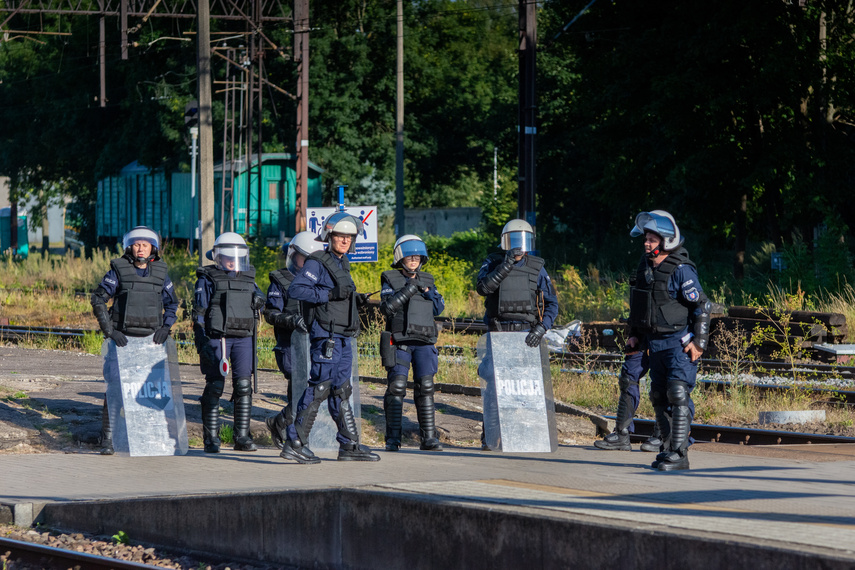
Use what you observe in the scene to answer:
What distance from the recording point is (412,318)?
9523 millimetres

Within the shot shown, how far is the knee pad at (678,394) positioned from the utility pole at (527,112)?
11715mm

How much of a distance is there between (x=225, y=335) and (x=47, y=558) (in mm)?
3218

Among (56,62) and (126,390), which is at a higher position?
(56,62)

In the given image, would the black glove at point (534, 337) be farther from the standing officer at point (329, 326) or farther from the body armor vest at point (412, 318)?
the standing officer at point (329, 326)

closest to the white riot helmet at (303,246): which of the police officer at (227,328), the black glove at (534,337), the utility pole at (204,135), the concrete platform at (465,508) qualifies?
the police officer at (227,328)

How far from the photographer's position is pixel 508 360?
980cm

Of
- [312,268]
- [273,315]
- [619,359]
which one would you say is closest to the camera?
[312,268]

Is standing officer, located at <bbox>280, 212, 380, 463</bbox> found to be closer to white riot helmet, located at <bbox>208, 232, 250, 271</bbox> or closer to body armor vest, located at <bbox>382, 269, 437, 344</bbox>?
body armor vest, located at <bbox>382, 269, 437, 344</bbox>

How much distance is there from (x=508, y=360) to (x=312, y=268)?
2150mm

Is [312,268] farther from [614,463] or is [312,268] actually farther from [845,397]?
[845,397]

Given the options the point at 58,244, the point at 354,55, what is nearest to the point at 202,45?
the point at 354,55

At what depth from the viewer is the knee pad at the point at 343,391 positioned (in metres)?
8.66

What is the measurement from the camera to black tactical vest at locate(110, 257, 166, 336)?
9.60 m

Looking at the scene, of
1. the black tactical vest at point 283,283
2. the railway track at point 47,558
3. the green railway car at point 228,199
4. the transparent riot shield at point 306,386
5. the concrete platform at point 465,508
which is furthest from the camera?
the green railway car at point 228,199
